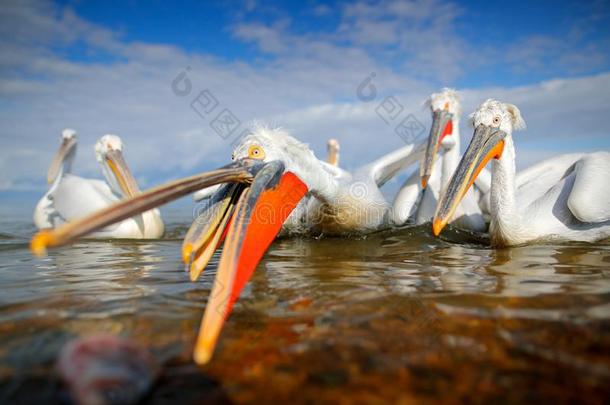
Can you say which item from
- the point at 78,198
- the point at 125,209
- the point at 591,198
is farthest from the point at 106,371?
the point at 78,198

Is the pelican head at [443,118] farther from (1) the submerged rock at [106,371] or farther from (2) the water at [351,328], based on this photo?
(1) the submerged rock at [106,371]

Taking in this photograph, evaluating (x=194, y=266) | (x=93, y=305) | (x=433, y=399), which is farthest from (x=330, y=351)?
Result: (x=93, y=305)

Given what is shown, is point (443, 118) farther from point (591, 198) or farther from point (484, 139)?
point (591, 198)

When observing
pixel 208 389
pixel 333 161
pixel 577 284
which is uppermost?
pixel 333 161

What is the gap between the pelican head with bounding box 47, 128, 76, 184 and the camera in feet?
28.1

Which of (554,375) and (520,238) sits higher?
(520,238)

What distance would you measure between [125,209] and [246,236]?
710 mm

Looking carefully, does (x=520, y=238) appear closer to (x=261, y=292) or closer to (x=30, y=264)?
(x=261, y=292)

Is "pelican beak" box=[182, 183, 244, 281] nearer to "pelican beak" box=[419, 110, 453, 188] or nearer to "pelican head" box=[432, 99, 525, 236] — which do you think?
"pelican head" box=[432, 99, 525, 236]

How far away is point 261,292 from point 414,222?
3.74 metres

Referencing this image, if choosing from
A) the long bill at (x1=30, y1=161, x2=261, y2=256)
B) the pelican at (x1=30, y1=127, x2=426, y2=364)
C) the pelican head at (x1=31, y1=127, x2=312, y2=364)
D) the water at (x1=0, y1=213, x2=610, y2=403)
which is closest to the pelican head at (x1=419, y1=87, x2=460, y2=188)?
the pelican at (x1=30, y1=127, x2=426, y2=364)

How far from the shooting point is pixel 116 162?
23.2 feet

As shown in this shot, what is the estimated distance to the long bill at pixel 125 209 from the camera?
1.60 metres

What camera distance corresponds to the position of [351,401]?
4.79ft
